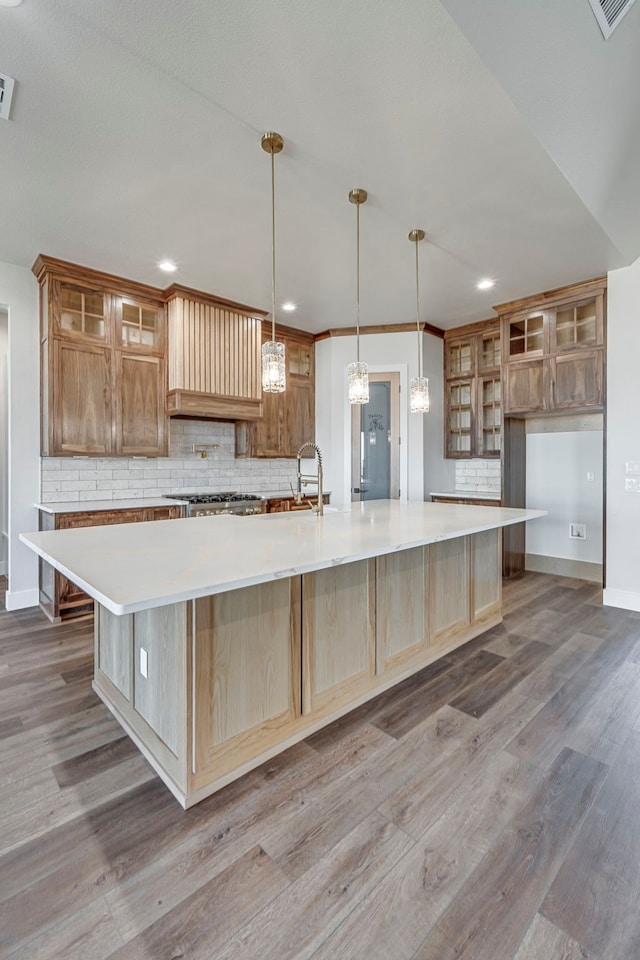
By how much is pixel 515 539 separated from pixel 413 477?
4.16ft

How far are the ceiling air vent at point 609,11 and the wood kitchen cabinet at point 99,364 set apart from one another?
11.7 feet

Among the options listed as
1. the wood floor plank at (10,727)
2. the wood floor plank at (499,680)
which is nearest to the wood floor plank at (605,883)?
the wood floor plank at (499,680)

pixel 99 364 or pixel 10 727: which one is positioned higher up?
pixel 99 364

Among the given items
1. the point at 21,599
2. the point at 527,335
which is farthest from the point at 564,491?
the point at 21,599

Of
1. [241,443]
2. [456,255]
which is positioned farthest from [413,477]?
[456,255]

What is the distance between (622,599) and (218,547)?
358 cm

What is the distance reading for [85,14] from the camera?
1609mm

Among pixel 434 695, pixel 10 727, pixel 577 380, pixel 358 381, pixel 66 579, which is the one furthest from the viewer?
pixel 577 380

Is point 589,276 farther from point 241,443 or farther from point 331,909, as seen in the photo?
point 331,909

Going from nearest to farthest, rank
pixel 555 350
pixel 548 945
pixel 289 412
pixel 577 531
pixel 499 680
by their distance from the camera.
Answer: pixel 548 945
pixel 499 680
pixel 555 350
pixel 577 531
pixel 289 412

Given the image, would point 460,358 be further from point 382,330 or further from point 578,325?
point 578,325

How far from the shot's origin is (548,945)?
45.4 inches

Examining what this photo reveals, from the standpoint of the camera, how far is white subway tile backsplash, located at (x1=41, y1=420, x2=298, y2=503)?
400 centimetres

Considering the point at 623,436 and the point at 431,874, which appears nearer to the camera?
the point at 431,874
